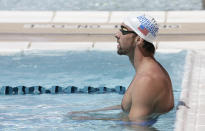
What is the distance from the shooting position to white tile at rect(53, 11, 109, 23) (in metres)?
8.73

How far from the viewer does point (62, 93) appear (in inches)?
249

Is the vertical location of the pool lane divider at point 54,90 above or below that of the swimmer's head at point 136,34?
below

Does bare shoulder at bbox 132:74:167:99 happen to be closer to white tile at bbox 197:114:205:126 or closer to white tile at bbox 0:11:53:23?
white tile at bbox 197:114:205:126

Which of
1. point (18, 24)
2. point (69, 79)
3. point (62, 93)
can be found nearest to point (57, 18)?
point (18, 24)

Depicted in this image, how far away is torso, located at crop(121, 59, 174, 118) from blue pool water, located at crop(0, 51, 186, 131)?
0.15 meters

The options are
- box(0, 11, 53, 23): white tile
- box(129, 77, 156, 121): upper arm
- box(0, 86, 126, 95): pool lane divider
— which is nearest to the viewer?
box(129, 77, 156, 121): upper arm

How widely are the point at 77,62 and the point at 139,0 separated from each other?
195 inches

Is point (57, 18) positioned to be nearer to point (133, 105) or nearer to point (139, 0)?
point (139, 0)

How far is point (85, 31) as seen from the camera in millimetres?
8383

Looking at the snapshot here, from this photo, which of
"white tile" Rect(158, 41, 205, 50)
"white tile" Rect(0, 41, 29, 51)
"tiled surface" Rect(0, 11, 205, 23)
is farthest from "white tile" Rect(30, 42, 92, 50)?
"white tile" Rect(158, 41, 205, 50)

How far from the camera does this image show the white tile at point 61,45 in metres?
7.86

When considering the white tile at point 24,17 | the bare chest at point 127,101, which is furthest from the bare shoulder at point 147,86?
the white tile at point 24,17

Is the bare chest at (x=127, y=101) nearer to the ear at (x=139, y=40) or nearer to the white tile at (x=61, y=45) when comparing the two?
the ear at (x=139, y=40)

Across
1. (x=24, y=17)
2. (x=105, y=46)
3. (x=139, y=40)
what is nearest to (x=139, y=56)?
(x=139, y=40)
